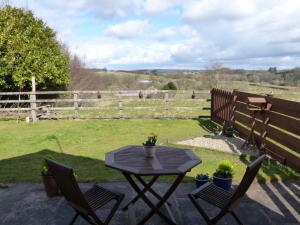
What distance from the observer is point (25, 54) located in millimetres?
12852

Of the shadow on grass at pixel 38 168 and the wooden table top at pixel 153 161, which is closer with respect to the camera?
the wooden table top at pixel 153 161

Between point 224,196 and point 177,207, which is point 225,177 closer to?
point 177,207

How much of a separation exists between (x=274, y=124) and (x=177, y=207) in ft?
11.7

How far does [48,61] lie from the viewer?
44.7 ft

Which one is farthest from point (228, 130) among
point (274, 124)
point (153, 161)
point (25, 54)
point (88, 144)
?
point (25, 54)

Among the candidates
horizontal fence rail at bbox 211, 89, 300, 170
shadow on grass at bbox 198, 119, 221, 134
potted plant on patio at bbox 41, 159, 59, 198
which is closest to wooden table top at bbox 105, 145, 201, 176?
potted plant on patio at bbox 41, 159, 59, 198

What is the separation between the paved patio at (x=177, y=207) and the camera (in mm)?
3820

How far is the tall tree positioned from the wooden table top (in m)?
9.89

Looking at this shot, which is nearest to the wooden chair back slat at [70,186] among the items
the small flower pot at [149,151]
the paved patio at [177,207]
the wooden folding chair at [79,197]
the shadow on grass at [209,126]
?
the wooden folding chair at [79,197]

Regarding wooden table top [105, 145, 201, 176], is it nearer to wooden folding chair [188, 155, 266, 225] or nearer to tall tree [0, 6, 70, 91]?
wooden folding chair [188, 155, 266, 225]

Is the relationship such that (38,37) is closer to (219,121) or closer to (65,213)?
(219,121)

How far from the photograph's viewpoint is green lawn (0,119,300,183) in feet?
18.6

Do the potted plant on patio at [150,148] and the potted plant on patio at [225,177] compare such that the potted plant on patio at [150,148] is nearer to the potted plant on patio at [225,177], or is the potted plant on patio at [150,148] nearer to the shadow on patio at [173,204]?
the shadow on patio at [173,204]

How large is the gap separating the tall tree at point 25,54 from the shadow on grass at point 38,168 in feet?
21.0
